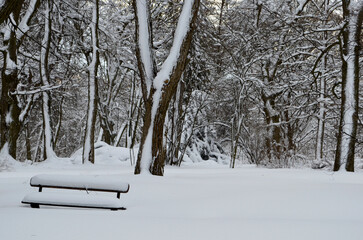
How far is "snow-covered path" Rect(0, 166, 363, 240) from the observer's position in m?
3.14

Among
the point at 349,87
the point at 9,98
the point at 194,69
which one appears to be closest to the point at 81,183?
the point at 349,87

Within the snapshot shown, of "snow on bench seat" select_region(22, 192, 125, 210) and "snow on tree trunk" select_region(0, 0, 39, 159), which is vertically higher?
"snow on tree trunk" select_region(0, 0, 39, 159)

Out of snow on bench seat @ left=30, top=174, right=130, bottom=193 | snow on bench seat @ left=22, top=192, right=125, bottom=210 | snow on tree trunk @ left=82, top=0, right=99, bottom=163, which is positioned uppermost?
snow on tree trunk @ left=82, top=0, right=99, bottom=163

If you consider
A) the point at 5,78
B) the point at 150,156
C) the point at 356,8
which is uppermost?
the point at 356,8

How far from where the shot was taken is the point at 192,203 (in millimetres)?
5043

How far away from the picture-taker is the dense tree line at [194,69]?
8422 mm

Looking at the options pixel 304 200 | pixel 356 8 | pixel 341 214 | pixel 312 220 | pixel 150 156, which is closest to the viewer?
pixel 312 220

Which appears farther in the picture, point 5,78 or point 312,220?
point 5,78

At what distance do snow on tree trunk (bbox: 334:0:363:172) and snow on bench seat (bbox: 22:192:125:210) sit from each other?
8.05m

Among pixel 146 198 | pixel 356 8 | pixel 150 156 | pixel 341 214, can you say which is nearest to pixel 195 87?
pixel 356 8

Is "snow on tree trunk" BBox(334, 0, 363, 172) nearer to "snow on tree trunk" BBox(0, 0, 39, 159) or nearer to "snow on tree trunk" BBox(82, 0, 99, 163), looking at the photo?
"snow on tree trunk" BBox(82, 0, 99, 163)

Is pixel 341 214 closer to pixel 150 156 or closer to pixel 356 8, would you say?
pixel 150 156

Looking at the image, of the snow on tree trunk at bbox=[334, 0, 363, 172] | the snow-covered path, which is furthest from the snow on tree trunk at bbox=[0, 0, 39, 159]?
the snow on tree trunk at bbox=[334, 0, 363, 172]

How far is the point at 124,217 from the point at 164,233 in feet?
2.78
